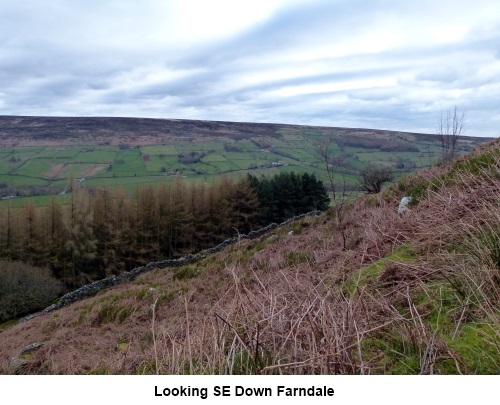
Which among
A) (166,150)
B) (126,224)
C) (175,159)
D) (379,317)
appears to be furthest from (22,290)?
(166,150)

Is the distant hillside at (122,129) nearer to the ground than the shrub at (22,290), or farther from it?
farther from it

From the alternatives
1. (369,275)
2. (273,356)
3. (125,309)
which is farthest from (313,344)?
(125,309)

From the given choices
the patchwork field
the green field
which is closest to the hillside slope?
the patchwork field

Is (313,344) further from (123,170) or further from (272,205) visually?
(123,170)

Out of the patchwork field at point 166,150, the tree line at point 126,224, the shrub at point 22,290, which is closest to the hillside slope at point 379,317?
the shrub at point 22,290

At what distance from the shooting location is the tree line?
99.2ft

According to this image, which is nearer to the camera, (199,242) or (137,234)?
(137,234)

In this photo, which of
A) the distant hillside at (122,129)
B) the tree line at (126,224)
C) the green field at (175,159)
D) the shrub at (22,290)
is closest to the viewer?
the shrub at (22,290)

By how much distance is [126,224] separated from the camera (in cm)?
3197

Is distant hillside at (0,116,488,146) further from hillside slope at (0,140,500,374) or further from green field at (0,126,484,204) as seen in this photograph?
hillside slope at (0,140,500,374)

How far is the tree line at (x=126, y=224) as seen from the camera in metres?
30.2

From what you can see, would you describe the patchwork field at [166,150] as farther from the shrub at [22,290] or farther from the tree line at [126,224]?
the shrub at [22,290]

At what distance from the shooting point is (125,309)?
11.1 m
